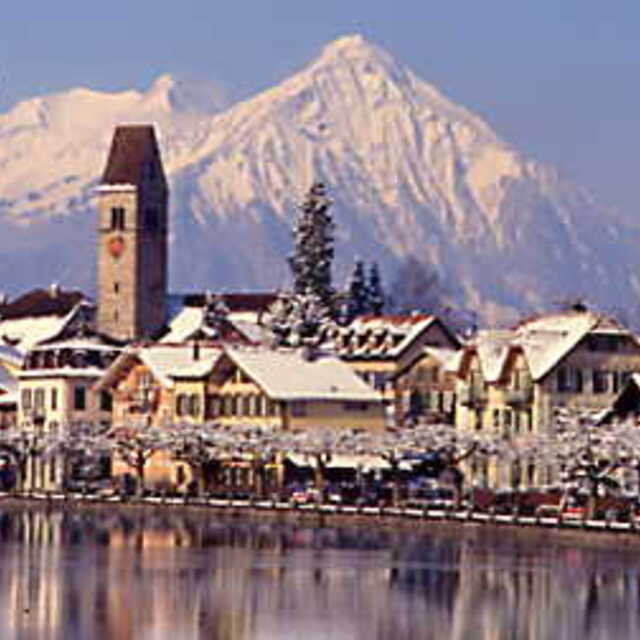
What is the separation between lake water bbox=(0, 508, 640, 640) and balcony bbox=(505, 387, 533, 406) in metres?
23.9

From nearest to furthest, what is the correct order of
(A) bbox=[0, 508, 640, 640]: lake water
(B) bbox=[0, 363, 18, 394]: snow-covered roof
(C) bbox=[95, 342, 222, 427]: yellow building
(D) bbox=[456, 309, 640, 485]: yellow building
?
1. (A) bbox=[0, 508, 640, 640]: lake water
2. (D) bbox=[456, 309, 640, 485]: yellow building
3. (C) bbox=[95, 342, 222, 427]: yellow building
4. (B) bbox=[0, 363, 18, 394]: snow-covered roof

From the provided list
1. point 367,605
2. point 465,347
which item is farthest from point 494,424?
point 367,605

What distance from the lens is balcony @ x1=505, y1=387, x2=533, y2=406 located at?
500 feet

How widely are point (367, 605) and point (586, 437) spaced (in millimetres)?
38822

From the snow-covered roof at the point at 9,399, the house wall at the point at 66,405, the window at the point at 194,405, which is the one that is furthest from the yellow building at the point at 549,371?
the snow-covered roof at the point at 9,399

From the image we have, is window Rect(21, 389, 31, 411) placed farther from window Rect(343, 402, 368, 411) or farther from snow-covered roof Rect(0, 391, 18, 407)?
window Rect(343, 402, 368, 411)

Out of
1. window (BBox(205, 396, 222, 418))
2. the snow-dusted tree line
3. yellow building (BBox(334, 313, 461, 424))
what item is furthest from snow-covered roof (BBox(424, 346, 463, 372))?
the snow-dusted tree line

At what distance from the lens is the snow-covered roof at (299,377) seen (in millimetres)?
159250

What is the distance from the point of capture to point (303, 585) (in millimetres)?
98562

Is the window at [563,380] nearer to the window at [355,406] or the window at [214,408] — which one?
the window at [355,406]

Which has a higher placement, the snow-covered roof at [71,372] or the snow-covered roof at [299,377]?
the snow-covered roof at [71,372]

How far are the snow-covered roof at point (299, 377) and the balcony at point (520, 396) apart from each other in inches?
428

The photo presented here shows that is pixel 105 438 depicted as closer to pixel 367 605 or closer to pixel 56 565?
pixel 56 565

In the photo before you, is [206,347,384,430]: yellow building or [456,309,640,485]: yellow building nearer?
[456,309,640,485]: yellow building
